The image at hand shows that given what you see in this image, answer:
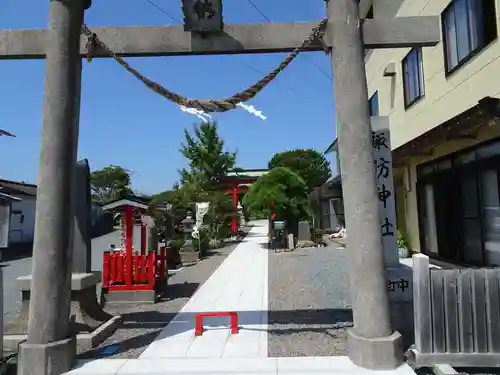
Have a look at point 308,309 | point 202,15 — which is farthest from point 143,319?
point 202,15

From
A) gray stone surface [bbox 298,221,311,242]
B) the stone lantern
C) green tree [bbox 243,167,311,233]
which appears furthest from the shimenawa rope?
gray stone surface [bbox 298,221,311,242]

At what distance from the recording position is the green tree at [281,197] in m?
20.1

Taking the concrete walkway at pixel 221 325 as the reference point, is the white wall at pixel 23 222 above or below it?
above

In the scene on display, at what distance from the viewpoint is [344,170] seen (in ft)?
15.0

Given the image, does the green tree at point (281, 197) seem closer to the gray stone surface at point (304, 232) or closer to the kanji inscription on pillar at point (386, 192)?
the gray stone surface at point (304, 232)

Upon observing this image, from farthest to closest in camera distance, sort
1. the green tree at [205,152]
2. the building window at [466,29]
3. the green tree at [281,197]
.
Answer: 1. the green tree at [205,152]
2. the green tree at [281,197]
3. the building window at [466,29]

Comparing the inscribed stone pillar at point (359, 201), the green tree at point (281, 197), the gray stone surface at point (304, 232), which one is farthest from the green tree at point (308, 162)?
the inscribed stone pillar at point (359, 201)

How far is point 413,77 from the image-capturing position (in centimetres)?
1182

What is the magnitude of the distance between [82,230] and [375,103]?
13.2 metres

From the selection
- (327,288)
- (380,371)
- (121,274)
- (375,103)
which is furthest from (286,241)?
(380,371)

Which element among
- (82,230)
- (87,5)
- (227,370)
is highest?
(87,5)

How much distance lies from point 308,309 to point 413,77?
27.9 feet

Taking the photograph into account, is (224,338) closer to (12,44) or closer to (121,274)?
(121,274)

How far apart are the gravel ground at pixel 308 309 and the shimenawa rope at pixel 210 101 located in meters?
3.33
